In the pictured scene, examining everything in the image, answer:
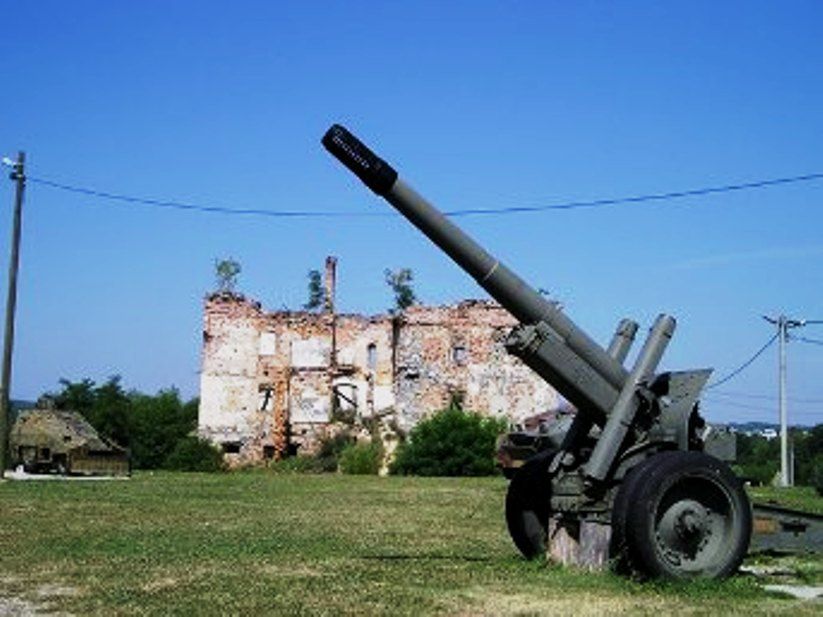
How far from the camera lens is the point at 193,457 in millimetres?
43000

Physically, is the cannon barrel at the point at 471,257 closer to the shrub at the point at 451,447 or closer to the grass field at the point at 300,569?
the grass field at the point at 300,569

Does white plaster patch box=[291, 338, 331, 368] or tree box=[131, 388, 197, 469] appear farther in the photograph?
white plaster patch box=[291, 338, 331, 368]

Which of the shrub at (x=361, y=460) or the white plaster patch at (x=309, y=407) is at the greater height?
the white plaster patch at (x=309, y=407)

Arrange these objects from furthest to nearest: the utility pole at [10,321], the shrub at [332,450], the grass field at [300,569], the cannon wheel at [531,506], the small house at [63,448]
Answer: the shrub at [332,450] → the small house at [63,448] → the utility pole at [10,321] → the cannon wheel at [531,506] → the grass field at [300,569]

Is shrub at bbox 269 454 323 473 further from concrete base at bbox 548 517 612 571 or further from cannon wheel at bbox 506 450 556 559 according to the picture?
concrete base at bbox 548 517 612 571

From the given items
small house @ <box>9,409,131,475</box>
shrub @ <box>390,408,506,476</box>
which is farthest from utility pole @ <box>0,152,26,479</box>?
shrub @ <box>390,408,506,476</box>

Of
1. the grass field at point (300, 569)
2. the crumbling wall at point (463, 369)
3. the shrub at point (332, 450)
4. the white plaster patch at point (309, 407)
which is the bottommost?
the grass field at point (300, 569)

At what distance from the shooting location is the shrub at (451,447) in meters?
37.3

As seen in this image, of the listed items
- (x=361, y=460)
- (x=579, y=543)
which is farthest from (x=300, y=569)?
(x=361, y=460)

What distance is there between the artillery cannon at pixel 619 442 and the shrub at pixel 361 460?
30.8 metres

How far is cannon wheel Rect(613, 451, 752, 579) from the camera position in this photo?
29.1ft

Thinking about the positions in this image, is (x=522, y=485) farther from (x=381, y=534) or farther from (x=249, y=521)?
(x=249, y=521)

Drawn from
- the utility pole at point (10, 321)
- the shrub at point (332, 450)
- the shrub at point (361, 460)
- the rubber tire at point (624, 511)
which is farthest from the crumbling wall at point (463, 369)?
the rubber tire at point (624, 511)

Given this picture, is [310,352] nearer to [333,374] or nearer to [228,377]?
[333,374]
